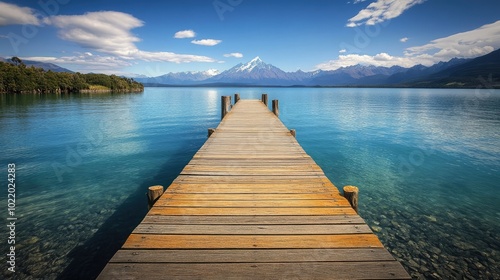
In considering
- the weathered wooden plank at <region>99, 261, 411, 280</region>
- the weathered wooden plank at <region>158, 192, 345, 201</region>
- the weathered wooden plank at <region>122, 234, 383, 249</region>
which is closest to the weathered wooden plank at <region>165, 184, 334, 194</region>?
the weathered wooden plank at <region>158, 192, 345, 201</region>

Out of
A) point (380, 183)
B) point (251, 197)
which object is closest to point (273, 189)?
point (251, 197)

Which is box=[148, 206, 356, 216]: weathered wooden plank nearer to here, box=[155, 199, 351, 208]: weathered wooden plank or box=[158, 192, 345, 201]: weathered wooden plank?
box=[155, 199, 351, 208]: weathered wooden plank

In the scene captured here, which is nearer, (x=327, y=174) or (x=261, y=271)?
(x=261, y=271)

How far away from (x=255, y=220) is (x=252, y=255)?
0.94m

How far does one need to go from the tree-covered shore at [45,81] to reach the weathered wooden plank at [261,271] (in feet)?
361

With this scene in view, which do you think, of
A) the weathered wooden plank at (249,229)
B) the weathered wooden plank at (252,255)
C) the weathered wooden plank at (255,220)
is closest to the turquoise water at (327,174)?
the weathered wooden plank at (255,220)

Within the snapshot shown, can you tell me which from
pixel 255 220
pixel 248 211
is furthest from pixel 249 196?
pixel 255 220

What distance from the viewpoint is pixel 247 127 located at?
13836 millimetres

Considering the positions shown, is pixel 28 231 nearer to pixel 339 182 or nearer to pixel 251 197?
pixel 251 197

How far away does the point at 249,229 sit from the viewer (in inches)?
155

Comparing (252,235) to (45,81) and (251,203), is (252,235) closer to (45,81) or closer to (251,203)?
(251,203)

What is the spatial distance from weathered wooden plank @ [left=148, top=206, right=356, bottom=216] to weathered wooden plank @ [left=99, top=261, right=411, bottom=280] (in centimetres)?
135

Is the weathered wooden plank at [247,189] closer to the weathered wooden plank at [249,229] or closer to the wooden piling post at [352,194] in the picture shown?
the wooden piling post at [352,194]

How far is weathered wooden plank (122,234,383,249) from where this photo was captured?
11.4 ft
